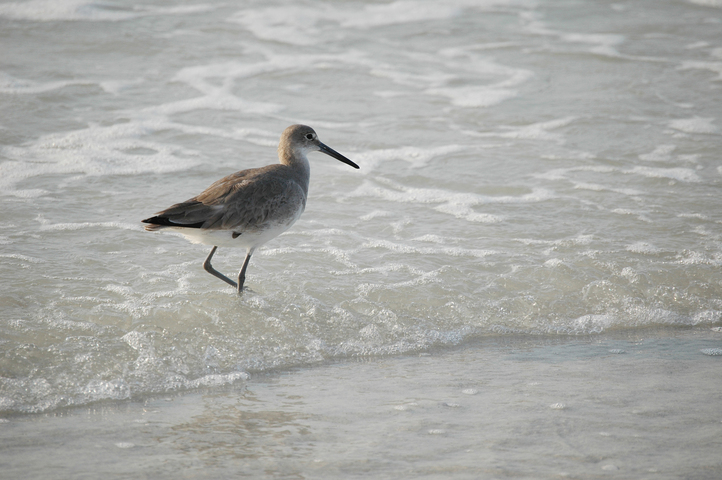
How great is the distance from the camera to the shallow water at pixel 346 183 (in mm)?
4480

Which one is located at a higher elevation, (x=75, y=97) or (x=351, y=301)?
(x=75, y=97)

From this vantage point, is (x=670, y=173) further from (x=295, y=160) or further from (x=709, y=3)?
(x=709, y=3)

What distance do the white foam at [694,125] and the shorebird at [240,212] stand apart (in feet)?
19.1

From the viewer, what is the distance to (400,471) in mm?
3018

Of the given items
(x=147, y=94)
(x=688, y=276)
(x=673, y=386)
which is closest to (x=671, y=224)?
(x=688, y=276)

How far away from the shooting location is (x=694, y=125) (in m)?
8.92

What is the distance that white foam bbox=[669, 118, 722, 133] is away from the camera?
28.8 ft

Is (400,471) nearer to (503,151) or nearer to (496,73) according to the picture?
(503,151)

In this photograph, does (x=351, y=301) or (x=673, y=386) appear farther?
(x=351, y=301)

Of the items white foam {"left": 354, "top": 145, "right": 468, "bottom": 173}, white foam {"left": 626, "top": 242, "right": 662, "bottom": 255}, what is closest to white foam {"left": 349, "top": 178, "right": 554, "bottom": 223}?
white foam {"left": 354, "top": 145, "right": 468, "bottom": 173}

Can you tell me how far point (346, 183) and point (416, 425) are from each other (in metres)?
4.24

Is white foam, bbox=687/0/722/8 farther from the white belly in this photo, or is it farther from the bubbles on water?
the white belly

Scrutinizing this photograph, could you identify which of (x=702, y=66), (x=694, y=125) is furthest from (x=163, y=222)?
(x=702, y=66)

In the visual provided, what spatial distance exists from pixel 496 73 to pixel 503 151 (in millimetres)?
3147
